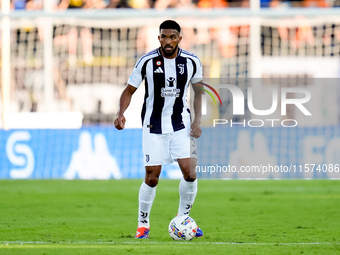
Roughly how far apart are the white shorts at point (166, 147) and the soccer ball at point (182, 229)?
55 centimetres

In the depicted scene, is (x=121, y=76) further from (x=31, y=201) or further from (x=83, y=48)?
(x=31, y=201)

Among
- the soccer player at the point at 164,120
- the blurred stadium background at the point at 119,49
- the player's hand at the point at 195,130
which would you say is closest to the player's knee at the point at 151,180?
the soccer player at the point at 164,120

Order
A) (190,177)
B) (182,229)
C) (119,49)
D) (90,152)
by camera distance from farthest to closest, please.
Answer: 1. (119,49)
2. (90,152)
3. (190,177)
4. (182,229)

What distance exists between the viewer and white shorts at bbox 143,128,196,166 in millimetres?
7312

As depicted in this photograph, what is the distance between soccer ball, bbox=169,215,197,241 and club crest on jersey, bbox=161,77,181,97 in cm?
110

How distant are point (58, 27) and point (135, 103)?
98.5 inches

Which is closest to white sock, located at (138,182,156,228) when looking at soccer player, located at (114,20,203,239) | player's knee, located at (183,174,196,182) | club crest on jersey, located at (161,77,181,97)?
soccer player, located at (114,20,203,239)

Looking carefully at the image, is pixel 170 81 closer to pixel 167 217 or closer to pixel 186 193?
pixel 186 193

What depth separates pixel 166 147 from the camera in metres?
7.37

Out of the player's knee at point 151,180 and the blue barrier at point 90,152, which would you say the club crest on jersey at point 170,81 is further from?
the blue barrier at point 90,152

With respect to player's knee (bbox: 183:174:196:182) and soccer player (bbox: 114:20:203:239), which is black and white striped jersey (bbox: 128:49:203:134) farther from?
player's knee (bbox: 183:174:196:182)

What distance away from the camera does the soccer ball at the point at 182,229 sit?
7141 mm

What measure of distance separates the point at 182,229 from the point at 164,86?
1.26m

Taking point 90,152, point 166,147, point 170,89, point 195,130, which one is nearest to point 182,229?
point 166,147
